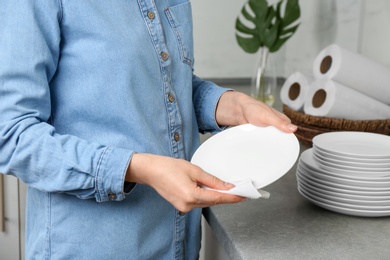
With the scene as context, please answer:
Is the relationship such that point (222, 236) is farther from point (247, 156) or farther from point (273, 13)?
point (273, 13)

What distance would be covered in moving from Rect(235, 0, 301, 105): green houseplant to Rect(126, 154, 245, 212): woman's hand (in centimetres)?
116

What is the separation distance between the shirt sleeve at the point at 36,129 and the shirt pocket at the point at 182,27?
8.7 inches

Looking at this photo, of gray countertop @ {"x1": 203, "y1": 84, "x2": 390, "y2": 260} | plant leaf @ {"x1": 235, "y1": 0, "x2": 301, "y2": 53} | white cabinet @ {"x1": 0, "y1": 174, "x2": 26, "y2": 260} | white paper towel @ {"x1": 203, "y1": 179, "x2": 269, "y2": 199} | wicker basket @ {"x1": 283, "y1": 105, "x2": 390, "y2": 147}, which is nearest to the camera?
white paper towel @ {"x1": 203, "y1": 179, "x2": 269, "y2": 199}

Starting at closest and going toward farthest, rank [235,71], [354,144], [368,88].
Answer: [354,144] < [368,88] < [235,71]

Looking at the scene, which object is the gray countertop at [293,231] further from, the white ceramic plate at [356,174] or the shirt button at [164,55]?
the shirt button at [164,55]

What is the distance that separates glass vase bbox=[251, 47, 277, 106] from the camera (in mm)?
1863

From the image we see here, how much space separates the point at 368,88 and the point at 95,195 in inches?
32.3

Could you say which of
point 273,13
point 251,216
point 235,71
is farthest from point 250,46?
point 251,216

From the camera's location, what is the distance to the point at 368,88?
4.33 ft

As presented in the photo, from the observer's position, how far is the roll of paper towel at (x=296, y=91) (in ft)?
4.57

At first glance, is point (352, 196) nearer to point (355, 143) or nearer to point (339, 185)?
point (339, 185)

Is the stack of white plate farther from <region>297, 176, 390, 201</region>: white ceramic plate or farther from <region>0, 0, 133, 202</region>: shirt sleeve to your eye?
<region>0, 0, 133, 202</region>: shirt sleeve

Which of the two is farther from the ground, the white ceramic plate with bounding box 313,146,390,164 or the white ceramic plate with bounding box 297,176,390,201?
the white ceramic plate with bounding box 313,146,390,164

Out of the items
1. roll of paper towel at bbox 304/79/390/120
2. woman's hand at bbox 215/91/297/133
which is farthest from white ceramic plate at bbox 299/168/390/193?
roll of paper towel at bbox 304/79/390/120
